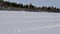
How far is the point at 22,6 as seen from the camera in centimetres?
1425

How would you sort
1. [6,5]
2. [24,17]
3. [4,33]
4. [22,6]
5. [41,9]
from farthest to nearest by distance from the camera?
1. [41,9]
2. [22,6]
3. [6,5]
4. [24,17]
5. [4,33]

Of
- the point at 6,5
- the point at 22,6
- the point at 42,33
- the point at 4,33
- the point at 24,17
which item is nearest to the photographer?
the point at 4,33

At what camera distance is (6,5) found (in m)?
13.1

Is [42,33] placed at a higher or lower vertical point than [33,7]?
higher

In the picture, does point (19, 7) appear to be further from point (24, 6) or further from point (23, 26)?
point (23, 26)

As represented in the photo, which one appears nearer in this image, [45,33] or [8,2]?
[45,33]

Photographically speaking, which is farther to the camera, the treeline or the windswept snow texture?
the treeline

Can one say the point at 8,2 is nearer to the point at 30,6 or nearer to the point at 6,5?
the point at 6,5

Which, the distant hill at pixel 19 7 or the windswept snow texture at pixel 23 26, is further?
the distant hill at pixel 19 7

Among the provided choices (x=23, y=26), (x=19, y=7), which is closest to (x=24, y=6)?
(x=19, y=7)

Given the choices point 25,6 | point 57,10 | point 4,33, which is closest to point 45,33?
point 4,33

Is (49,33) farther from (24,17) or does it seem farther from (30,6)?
(30,6)

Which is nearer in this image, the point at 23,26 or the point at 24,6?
the point at 23,26

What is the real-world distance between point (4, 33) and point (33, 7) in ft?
28.6
